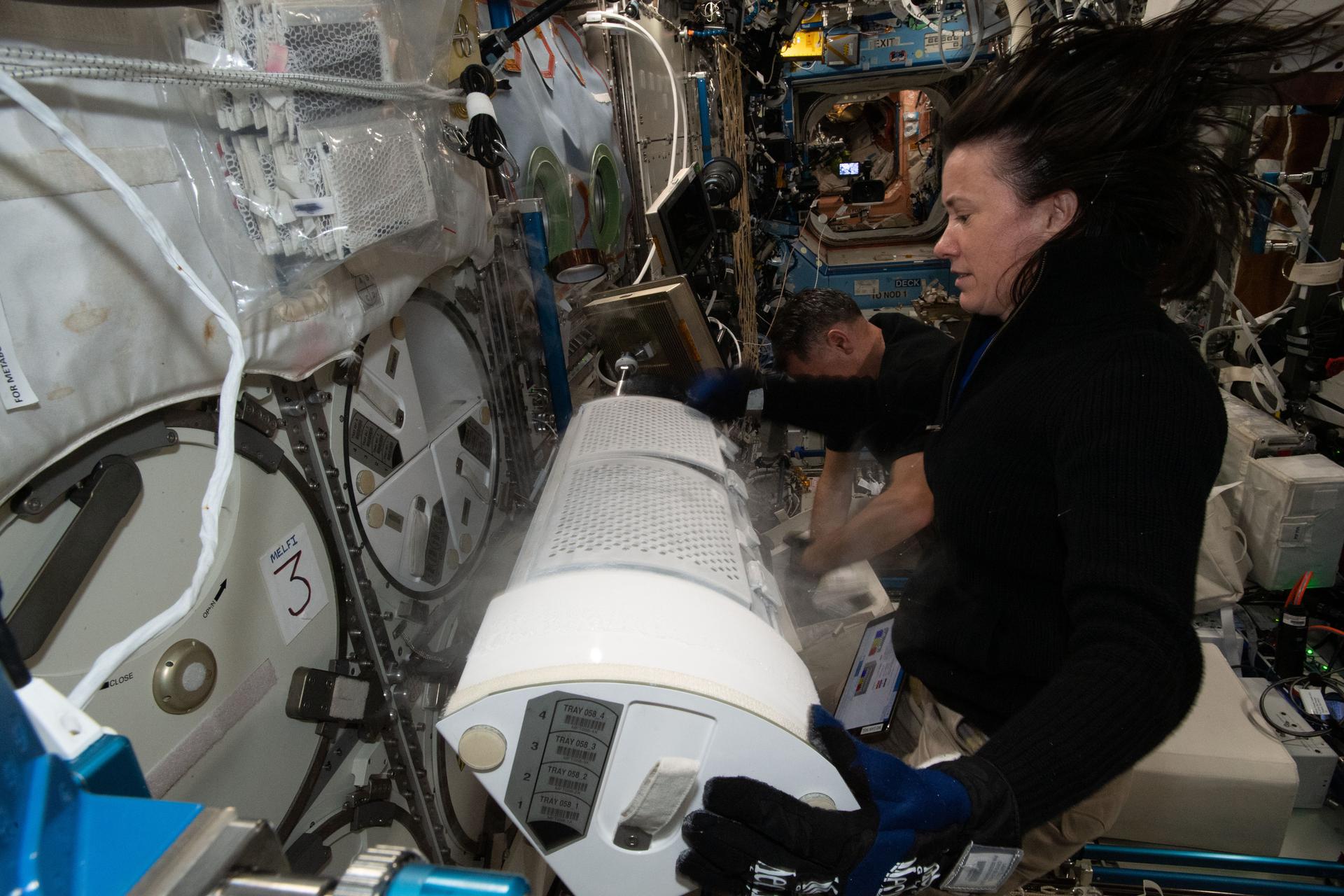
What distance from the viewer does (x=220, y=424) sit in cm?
75

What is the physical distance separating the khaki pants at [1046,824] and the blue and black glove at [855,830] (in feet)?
1.53

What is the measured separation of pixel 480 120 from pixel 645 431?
2.42 feet

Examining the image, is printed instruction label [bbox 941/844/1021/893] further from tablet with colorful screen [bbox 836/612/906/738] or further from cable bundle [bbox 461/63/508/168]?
cable bundle [bbox 461/63/508/168]

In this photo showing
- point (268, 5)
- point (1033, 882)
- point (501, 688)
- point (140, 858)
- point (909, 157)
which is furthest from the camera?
point (909, 157)

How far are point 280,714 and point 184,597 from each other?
66cm

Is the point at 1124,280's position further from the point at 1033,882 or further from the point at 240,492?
the point at 1033,882

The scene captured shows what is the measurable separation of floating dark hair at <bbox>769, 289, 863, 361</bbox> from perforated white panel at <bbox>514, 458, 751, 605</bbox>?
1.78m

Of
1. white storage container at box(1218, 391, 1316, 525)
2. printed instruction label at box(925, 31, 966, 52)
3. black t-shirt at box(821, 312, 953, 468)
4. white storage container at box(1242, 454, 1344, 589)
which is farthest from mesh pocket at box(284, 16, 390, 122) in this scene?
printed instruction label at box(925, 31, 966, 52)

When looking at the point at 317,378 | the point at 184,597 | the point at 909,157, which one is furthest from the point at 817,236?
the point at 184,597

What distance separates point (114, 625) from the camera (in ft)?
2.89

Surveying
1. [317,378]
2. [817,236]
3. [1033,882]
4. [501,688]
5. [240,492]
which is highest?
[317,378]

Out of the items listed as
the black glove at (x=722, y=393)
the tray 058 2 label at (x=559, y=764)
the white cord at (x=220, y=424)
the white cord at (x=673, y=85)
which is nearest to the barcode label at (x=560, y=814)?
the tray 058 2 label at (x=559, y=764)

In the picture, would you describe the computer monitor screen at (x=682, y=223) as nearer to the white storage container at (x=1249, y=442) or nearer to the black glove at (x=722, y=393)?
the black glove at (x=722, y=393)

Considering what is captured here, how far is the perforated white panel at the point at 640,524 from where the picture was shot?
1026 millimetres
